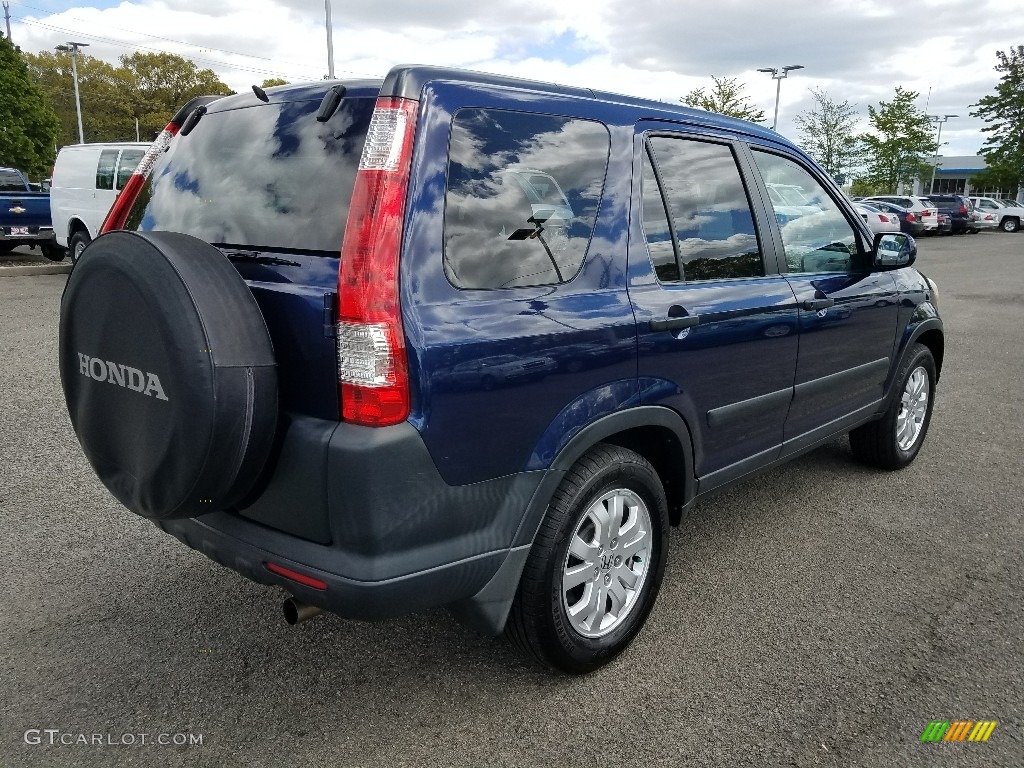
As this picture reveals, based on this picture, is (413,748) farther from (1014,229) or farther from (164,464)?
(1014,229)

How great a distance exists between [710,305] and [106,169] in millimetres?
12219

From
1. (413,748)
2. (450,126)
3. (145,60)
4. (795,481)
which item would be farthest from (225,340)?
(145,60)

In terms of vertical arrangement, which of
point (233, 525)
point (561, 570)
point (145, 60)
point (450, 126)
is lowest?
point (561, 570)

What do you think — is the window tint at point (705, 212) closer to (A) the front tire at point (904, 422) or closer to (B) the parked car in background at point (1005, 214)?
(A) the front tire at point (904, 422)

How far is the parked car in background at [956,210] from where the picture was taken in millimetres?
31641

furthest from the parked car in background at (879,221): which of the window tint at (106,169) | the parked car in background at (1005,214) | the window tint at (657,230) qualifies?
the window tint at (657,230)

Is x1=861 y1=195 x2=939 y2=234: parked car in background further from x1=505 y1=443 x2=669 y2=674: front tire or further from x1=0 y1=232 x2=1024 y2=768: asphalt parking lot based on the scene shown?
x1=505 y1=443 x2=669 y2=674: front tire

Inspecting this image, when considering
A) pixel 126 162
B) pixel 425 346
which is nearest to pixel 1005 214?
pixel 126 162

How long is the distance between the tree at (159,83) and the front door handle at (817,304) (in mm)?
73699

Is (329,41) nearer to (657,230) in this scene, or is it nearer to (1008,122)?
(657,230)

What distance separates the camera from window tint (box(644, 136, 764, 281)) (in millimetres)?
2951

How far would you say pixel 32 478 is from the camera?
14.4 ft

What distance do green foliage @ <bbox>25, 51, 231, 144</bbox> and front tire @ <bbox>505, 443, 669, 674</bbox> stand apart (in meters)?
72.2

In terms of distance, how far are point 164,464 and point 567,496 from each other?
46.4 inches
